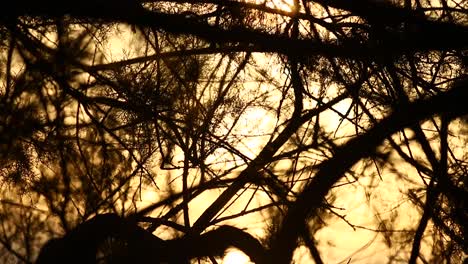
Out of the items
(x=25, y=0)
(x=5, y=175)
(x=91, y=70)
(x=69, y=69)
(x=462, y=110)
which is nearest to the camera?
(x=25, y=0)

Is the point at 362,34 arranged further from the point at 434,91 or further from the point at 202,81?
the point at 202,81

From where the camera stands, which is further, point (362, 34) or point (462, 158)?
point (462, 158)

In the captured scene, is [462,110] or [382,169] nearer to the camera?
[462,110]

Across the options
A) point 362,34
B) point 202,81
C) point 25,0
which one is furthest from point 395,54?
point 25,0

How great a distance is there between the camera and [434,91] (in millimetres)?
1380

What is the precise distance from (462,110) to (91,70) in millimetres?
965

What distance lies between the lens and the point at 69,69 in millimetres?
1434

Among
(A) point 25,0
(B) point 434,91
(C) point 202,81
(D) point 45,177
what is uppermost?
(C) point 202,81

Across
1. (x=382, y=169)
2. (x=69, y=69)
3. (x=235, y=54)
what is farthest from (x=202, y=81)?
(x=382, y=169)

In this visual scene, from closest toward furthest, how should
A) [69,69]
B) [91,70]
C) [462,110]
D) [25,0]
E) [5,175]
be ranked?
[25,0] < [91,70] < [462,110] < [69,69] < [5,175]

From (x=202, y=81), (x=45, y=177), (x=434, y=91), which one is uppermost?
(x=202, y=81)

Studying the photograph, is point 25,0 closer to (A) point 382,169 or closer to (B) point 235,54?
(B) point 235,54

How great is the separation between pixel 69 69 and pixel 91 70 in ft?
0.87

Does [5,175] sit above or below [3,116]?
below
